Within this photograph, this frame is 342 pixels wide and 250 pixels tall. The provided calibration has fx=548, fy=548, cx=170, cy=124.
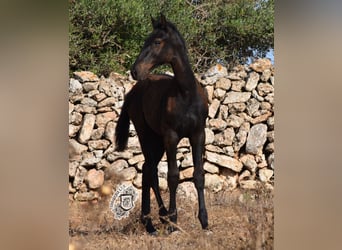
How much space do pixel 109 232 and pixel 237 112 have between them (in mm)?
1454

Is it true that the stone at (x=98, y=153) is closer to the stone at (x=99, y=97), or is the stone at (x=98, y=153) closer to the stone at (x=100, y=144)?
the stone at (x=100, y=144)

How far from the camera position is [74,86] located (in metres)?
4.53

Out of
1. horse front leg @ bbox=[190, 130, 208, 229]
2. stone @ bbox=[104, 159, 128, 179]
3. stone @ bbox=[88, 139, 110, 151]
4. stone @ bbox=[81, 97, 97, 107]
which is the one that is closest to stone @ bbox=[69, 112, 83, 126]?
stone @ bbox=[81, 97, 97, 107]

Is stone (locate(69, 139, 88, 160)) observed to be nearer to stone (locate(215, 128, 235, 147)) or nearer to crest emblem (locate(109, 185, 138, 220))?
crest emblem (locate(109, 185, 138, 220))

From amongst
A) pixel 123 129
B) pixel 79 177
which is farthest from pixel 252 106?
pixel 79 177

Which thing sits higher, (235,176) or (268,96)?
(268,96)

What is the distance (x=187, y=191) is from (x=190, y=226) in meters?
0.28

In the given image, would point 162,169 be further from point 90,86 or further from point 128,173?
point 90,86

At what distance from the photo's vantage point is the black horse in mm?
4258
